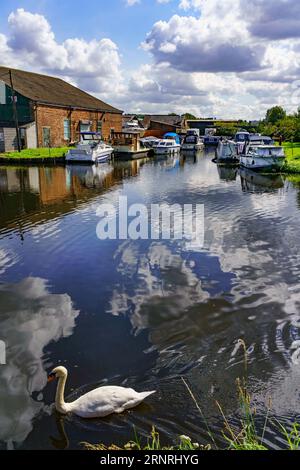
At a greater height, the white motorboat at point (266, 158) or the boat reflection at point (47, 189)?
the white motorboat at point (266, 158)

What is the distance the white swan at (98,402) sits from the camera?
18.0 ft

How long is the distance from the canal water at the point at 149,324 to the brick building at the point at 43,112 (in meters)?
32.2

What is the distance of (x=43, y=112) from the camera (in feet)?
155

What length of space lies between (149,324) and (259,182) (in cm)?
2245

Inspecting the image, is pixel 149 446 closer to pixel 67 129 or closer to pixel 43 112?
pixel 43 112

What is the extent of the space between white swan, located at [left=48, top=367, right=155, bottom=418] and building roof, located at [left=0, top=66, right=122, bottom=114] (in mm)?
45049

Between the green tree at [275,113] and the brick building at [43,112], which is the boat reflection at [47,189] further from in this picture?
the green tree at [275,113]

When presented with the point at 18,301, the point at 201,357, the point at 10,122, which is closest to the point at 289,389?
the point at 201,357

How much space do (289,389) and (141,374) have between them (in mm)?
2255

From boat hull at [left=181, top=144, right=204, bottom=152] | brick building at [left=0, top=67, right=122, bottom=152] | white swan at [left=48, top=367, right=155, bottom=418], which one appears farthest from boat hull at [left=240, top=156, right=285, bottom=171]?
boat hull at [left=181, top=144, right=204, bottom=152]

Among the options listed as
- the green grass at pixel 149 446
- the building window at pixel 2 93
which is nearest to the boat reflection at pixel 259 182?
the green grass at pixel 149 446

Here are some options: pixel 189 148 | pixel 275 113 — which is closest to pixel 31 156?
pixel 189 148

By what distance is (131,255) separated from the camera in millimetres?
12117

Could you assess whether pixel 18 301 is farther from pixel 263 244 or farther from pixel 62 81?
pixel 62 81
